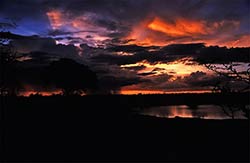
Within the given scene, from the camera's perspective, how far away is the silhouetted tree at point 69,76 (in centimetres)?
6431

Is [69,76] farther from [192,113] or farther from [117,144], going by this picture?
[117,144]

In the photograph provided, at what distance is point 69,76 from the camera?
64875 mm

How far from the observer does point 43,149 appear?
16.2 metres

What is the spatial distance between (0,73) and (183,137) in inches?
561

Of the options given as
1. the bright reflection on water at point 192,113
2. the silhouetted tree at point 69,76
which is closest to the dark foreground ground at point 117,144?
the bright reflection on water at point 192,113

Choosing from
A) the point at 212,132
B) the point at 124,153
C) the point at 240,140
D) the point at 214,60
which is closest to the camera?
the point at 214,60

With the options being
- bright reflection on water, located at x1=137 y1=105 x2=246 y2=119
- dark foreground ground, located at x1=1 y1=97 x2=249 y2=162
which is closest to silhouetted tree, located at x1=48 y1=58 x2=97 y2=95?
bright reflection on water, located at x1=137 y1=105 x2=246 y2=119

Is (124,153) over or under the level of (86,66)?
under

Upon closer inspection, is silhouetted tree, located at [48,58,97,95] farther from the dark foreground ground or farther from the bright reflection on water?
the dark foreground ground

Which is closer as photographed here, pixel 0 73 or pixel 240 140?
pixel 240 140

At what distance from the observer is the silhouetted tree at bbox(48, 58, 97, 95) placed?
64.3 metres

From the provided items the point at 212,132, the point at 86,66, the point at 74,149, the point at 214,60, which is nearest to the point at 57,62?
the point at 86,66

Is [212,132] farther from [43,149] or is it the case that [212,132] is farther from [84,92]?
[84,92]

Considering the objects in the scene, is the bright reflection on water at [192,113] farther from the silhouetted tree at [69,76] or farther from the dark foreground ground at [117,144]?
the dark foreground ground at [117,144]
